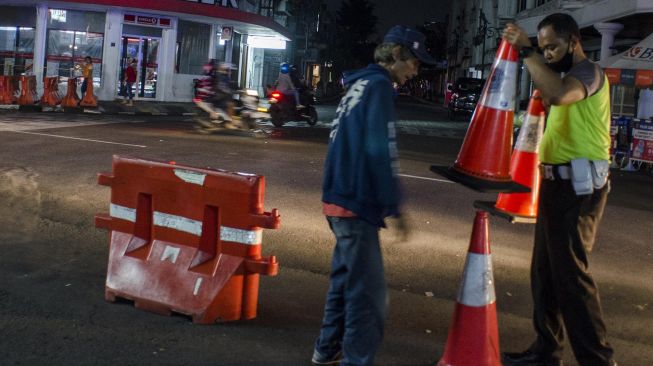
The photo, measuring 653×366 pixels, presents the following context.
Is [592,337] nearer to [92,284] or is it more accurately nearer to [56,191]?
[92,284]

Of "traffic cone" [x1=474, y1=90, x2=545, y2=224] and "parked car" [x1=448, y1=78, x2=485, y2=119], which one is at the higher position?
"parked car" [x1=448, y1=78, x2=485, y2=119]

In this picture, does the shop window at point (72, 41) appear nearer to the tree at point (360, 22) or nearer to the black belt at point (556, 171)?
the black belt at point (556, 171)

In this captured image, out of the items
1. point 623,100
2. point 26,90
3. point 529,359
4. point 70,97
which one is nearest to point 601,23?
point 623,100

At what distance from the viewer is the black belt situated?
4.34 meters

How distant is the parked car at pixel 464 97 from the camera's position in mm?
36750

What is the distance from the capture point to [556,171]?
4.38 m

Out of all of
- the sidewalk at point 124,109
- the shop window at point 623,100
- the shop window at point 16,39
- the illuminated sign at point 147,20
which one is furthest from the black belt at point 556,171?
the shop window at point 16,39

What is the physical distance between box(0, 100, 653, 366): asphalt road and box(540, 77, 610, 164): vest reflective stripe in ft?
4.46

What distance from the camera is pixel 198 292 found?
5.10 metres

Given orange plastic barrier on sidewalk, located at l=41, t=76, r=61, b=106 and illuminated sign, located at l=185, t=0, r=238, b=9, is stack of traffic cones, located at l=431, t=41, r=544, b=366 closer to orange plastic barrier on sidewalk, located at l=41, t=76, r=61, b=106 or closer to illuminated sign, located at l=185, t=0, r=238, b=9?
orange plastic barrier on sidewalk, located at l=41, t=76, r=61, b=106

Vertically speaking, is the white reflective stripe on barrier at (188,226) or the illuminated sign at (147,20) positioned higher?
the illuminated sign at (147,20)

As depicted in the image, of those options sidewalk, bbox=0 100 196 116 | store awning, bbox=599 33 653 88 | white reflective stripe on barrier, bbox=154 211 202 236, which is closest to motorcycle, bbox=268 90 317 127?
sidewalk, bbox=0 100 196 116

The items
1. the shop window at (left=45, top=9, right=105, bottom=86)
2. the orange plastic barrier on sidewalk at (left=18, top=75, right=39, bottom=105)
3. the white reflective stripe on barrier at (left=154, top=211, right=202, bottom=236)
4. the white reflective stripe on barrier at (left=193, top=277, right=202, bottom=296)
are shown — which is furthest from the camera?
the shop window at (left=45, top=9, right=105, bottom=86)

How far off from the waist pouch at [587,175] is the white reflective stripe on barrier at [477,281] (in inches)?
24.3
